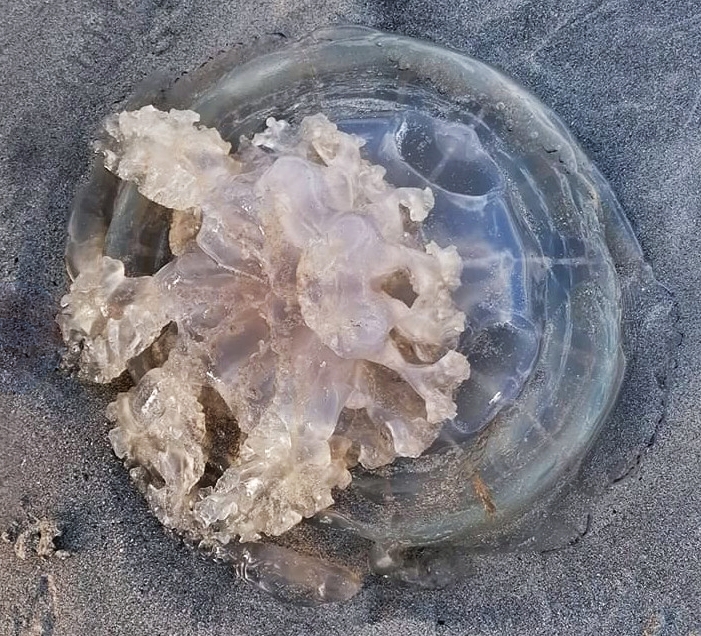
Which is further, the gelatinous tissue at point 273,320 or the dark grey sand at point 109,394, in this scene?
the dark grey sand at point 109,394

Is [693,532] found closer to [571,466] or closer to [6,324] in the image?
[571,466]

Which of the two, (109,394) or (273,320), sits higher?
(273,320)

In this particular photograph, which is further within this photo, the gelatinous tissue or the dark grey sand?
the dark grey sand

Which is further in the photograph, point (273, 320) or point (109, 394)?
point (109, 394)
